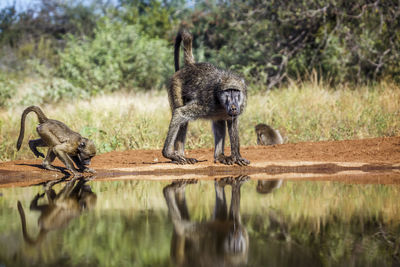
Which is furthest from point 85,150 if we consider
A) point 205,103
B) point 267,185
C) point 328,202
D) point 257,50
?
point 257,50

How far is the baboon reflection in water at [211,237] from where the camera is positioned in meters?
3.37

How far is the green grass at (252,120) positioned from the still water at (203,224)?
4084 mm

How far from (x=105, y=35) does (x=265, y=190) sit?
15.3 metres

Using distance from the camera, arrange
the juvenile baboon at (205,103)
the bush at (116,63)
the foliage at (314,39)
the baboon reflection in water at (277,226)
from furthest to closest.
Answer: the bush at (116,63), the foliage at (314,39), the juvenile baboon at (205,103), the baboon reflection in water at (277,226)

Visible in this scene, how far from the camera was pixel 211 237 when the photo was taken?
3934 mm

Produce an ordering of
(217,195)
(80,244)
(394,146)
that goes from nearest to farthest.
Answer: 1. (80,244)
2. (217,195)
3. (394,146)

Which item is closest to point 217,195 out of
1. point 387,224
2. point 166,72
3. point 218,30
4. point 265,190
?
point 265,190

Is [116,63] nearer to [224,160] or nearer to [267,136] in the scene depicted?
[267,136]

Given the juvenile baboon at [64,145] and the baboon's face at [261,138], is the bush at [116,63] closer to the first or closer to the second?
the baboon's face at [261,138]

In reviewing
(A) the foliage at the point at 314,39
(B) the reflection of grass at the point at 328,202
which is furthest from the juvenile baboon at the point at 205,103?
(A) the foliage at the point at 314,39

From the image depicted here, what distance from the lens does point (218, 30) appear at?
829 inches

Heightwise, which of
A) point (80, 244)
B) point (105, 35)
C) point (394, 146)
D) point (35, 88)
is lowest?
point (80, 244)

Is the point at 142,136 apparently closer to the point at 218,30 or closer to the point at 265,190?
Answer: the point at 265,190

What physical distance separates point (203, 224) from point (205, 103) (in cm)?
380
